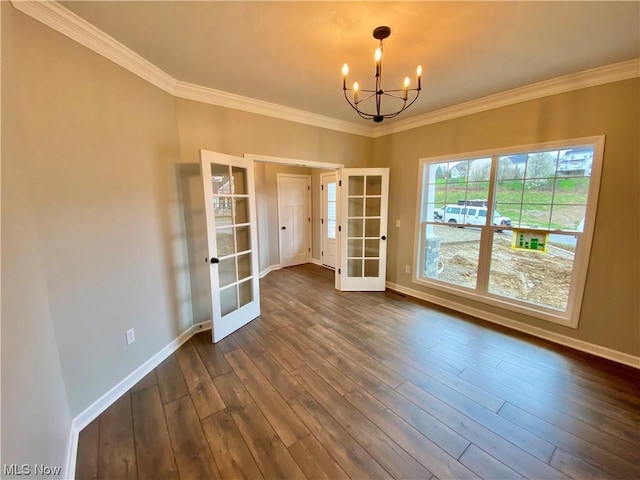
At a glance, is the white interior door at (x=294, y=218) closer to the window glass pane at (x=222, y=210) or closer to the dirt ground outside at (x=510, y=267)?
the window glass pane at (x=222, y=210)

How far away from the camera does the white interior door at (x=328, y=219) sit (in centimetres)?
537

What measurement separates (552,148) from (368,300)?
2738mm

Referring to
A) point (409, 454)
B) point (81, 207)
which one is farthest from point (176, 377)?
point (409, 454)

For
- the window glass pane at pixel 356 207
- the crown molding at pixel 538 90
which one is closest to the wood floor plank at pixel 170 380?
the window glass pane at pixel 356 207

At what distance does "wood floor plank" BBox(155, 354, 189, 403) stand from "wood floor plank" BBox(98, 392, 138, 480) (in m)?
0.23

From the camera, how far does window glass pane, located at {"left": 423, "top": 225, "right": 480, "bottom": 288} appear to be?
332cm

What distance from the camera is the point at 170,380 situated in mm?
2141

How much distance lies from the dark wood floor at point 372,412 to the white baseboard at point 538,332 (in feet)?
0.37

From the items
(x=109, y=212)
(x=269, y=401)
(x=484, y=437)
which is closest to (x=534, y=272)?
(x=484, y=437)

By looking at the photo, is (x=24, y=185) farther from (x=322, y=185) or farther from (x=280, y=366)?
(x=322, y=185)

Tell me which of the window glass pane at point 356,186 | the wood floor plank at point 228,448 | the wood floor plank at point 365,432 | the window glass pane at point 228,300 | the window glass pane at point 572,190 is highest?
the window glass pane at point 356,186

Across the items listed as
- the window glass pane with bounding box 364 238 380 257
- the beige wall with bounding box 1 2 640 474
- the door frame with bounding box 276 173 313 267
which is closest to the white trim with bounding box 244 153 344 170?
the beige wall with bounding box 1 2 640 474

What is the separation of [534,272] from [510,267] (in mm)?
225

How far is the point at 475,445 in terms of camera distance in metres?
1.57
